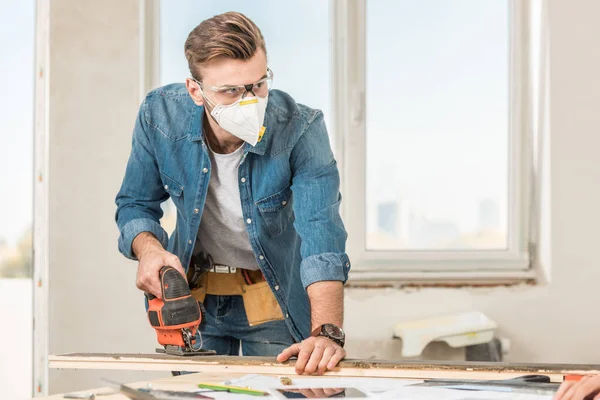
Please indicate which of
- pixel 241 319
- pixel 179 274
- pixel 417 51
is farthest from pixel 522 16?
pixel 179 274

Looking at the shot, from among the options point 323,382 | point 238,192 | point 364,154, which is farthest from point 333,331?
point 364,154

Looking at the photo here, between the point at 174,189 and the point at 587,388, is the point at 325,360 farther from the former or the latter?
the point at 174,189

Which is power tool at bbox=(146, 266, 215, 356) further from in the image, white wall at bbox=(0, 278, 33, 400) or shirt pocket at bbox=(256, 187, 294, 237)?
white wall at bbox=(0, 278, 33, 400)

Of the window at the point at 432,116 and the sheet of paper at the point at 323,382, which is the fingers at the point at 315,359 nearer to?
the sheet of paper at the point at 323,382

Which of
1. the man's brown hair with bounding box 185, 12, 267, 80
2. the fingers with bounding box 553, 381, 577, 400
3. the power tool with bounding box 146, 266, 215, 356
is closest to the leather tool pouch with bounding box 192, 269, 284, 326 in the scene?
the power tool with bounding box 146, 266, 215, 356

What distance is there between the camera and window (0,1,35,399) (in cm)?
268

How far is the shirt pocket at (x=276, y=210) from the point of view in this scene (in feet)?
6.04

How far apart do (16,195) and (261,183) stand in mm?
1318

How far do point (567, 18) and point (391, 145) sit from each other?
86 centimetres

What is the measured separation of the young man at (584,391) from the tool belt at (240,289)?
3.07ft

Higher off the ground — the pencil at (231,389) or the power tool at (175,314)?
the power tool at (175,314)

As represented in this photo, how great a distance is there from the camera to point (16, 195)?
2713 millimetres

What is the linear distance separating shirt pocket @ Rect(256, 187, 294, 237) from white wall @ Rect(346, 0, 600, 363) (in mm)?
1122

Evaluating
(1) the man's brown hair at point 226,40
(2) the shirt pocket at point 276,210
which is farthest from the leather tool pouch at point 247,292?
(1) the man's brown hair at point 226,40
